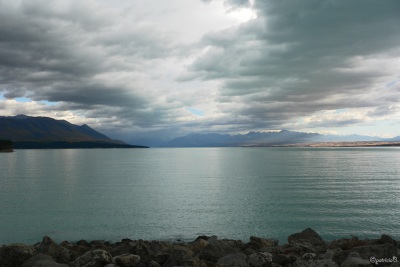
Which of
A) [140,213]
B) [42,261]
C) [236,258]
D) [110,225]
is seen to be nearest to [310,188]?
[140,213]

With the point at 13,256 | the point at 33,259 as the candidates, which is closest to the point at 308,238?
the point at 33,259

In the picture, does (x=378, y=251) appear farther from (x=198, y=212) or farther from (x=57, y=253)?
(x=198, y=212)

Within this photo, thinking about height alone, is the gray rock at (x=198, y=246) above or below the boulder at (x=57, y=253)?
below

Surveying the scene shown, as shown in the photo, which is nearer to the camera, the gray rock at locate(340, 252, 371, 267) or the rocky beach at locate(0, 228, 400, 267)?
the gray rock at locate(340, 252, 371, 267)

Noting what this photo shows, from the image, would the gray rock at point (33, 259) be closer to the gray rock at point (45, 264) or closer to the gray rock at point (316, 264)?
the gray rock at point (45, 264)

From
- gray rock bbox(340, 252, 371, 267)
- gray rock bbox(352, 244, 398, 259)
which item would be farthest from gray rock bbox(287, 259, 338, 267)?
gray rock bbox(352, 244, 398, 259)

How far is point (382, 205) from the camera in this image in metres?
47.0

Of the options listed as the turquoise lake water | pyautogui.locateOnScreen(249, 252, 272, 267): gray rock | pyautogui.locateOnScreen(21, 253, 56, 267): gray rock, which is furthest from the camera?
the turquoise lake water

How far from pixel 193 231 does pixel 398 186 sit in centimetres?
5345

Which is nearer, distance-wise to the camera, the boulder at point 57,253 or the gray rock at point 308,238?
the boulder at point 57,253

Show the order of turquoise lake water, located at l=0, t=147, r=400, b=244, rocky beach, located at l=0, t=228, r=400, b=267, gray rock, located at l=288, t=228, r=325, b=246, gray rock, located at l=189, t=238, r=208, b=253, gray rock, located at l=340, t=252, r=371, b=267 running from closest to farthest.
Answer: gray rock, located at l=340, t=252, r=371, b=267 < rocky beach, located at l=0, t=228, r=400, b=267 < gray rock, located at l=189, t=238, r=208, b=253 < gray rock, located at l=288, t=228, r=325, b=246 < turquoise lake water, located at l=0, t=147, r=400, b=244

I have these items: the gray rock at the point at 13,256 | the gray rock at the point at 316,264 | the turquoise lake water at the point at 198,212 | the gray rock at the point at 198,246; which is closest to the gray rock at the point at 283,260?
the gray rock at the point at 316,264

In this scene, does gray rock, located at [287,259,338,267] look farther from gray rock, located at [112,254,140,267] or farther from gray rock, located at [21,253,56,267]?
gray rock, located at [21,253,56,267]

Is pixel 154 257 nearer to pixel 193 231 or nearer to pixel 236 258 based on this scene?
pixel 236 258
